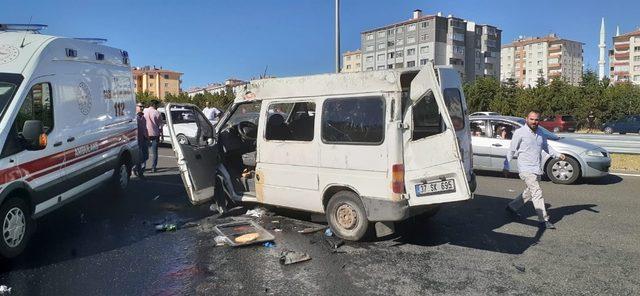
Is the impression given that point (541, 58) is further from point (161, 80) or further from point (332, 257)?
point (332, 257)

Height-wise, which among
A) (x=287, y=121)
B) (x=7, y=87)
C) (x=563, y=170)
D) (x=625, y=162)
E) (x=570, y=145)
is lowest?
(x=625, y=162)

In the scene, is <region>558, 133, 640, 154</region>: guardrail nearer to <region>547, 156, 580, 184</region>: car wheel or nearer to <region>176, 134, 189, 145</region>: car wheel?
<region>547, 156, 580, 184</region>: car wheel

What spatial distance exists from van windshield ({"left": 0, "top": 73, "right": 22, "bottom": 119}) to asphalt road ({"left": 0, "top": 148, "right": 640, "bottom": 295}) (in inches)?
64.5

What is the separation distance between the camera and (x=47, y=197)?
19.4 ft

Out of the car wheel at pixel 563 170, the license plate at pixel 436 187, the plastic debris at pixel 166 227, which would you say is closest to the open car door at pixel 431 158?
the license plate at pixel 436 187

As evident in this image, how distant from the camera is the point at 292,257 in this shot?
17.6ft

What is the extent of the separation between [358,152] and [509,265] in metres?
1.97

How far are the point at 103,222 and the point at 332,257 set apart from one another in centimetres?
353

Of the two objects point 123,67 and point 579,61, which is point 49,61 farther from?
point 579,61

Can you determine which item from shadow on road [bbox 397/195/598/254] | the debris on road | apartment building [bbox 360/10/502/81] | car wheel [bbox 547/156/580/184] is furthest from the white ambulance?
apartment building [bbox 360/10/502/81]

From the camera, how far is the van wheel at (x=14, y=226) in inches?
199

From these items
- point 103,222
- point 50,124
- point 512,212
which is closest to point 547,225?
point 512,212

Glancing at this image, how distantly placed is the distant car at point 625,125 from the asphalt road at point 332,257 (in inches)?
1244

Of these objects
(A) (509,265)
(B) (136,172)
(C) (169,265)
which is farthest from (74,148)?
(A) (509,265)
